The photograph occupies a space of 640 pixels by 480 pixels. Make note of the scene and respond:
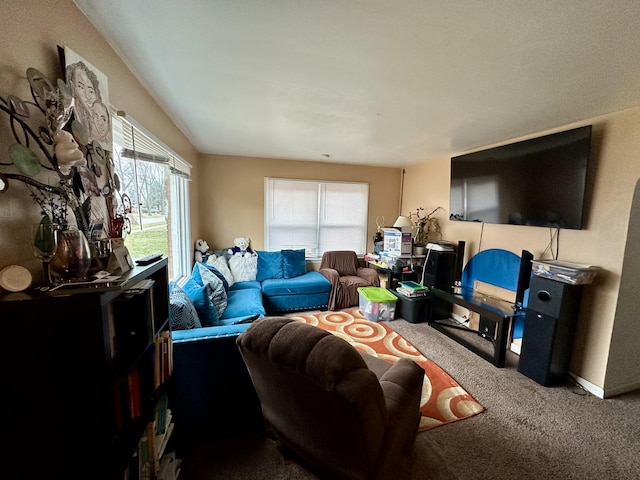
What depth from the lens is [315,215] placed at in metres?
4.43

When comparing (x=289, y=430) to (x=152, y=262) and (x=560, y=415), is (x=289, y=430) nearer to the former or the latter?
(x=152, y=262)

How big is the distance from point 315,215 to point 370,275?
1415 millimetres

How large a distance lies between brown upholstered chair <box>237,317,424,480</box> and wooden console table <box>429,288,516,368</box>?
1673mm

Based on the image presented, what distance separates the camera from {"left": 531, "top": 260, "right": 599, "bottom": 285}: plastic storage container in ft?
6.57

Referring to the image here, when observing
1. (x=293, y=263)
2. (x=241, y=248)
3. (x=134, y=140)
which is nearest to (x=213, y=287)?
(x=134, y=140)

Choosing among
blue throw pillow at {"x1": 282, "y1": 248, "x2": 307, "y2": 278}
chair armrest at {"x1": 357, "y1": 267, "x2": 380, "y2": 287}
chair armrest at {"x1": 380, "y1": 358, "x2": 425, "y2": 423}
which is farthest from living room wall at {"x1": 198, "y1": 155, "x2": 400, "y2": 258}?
chair armrest at {"x1": 380, "y1": 358, "x2": 425, "y2": 423}

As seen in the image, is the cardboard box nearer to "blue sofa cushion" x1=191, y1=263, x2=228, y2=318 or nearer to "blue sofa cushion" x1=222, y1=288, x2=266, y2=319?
"blue sofa cushion" x1=222, y1=288, x2=266, y2=319

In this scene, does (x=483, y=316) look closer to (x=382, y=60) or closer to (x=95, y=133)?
(x=382, y=60)

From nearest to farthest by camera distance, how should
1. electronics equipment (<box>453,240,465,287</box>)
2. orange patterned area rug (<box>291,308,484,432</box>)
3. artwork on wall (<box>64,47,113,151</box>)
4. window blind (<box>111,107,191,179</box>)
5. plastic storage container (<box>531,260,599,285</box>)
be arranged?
artwork on wall (<box>64,47,113,151</box>) < window blind (<box>111,107,191,179</box>) < orange patterned area rug (<box>291,308,484,432</box>) < plastic storage container (<box>531,260,599,285</box>) < electronics equipment (<box>453,240,465,287</box>)

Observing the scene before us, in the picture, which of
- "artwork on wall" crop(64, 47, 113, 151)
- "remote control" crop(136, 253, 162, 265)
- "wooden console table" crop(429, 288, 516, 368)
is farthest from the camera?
"wooden console table" crop(429, 288, 516, 368)

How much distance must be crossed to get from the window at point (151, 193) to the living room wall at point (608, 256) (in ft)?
11.1

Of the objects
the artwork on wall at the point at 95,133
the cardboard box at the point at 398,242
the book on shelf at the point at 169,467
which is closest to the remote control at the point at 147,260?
the artwork on wall at the point at 95,133

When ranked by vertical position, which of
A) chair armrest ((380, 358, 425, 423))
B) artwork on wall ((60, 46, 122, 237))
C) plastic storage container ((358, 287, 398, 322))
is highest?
artwork on wall ((60, 46, 122, 237))

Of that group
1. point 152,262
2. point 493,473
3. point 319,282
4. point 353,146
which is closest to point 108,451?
point 152,262
